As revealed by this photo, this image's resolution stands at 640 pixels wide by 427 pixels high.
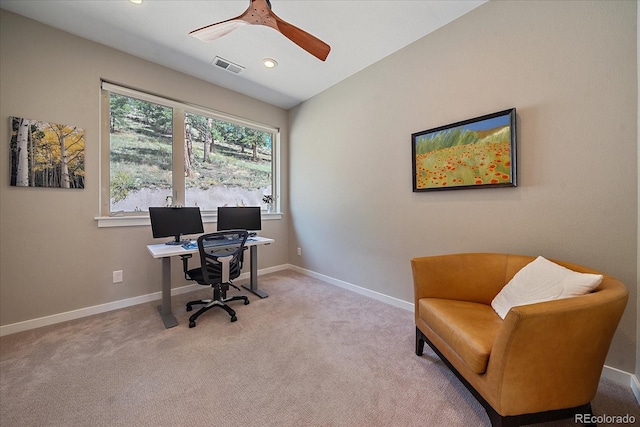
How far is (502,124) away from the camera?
191cm

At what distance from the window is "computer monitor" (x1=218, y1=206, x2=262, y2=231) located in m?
0.43

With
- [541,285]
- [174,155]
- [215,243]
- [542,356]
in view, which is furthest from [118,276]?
[541,285]

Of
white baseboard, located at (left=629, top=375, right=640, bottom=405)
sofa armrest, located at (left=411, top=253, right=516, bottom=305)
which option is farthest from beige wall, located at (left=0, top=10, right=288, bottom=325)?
white baseboard, located at (left=629, top=375, right=640, bottom=405)

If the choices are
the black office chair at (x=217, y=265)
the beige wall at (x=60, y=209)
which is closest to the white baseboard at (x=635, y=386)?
the black office chair at (x=217, y=265)

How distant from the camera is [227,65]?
114 inches

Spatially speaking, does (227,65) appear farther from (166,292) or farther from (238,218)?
(166,292)

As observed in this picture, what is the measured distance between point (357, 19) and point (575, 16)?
1.59m

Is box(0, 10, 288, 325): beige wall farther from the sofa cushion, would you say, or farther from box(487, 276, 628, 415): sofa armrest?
box(487, 276, 628, 415): sofa armrest

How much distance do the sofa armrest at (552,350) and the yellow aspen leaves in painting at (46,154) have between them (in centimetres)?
370

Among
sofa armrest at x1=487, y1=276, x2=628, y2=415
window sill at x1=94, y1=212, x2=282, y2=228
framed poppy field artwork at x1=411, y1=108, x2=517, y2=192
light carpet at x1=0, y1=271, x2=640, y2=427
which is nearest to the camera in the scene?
sofa armrest at x1=487, y1=276, x2=628, y2=415

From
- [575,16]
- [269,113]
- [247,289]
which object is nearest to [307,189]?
[269,113]

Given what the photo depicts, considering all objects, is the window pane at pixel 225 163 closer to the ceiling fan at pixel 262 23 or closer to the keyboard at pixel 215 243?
the keyboard at pixel 215 243

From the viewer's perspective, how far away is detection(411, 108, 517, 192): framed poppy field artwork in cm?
190

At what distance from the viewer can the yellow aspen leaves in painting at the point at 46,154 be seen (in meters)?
2.12
